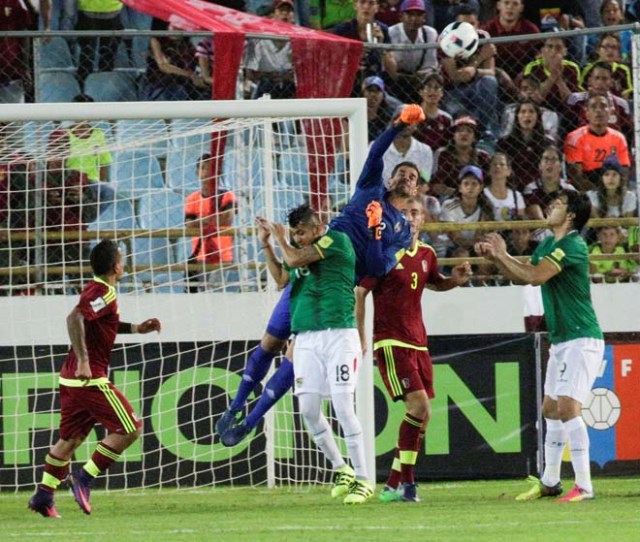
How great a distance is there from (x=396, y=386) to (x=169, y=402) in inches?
109

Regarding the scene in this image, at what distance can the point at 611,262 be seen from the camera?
1318cm

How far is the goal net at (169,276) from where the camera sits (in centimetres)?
1138

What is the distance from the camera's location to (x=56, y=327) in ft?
38.3

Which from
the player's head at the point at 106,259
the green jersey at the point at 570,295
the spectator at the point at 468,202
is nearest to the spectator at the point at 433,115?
the spectator at the point at 468,202

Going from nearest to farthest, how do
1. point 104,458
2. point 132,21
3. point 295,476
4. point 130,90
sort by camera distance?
1. point 104,458
2. point 295,476
3. point 130,90
4. point 132,21

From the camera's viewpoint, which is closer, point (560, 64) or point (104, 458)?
point (104, 458)

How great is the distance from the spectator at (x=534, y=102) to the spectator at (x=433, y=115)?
54 centimetres

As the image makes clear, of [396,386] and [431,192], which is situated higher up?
[431,192]

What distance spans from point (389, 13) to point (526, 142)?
8.40ft

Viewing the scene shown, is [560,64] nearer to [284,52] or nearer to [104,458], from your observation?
[284,52]

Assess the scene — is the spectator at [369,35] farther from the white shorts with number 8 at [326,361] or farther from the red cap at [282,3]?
the white shorts with number 8 at [326,361]

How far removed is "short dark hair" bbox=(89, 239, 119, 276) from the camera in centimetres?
890

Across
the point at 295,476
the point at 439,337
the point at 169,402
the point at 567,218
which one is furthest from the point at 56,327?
the point at 567,218

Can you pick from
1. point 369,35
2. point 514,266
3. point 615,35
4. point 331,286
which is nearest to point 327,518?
point 331,286
